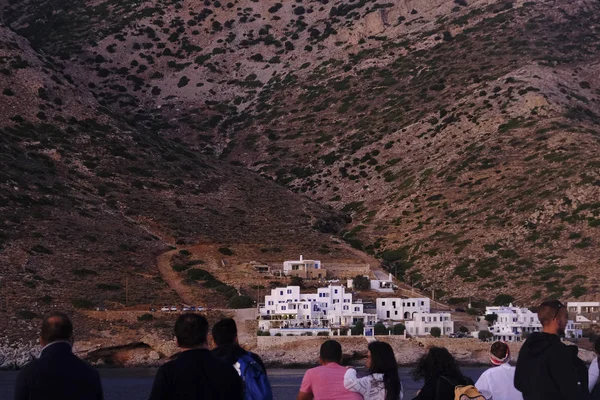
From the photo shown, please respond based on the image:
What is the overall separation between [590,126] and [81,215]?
1447 inches

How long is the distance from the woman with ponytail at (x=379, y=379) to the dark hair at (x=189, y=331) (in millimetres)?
2492

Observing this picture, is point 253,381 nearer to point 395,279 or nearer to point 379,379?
point 379,379

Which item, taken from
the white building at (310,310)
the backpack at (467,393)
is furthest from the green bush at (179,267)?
the backpack at (467,393)

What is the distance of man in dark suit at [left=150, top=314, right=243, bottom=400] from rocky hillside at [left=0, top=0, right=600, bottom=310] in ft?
206

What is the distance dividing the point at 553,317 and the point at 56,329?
4.59m

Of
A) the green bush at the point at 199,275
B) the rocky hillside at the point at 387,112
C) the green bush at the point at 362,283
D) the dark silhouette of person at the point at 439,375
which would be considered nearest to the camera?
the dark silhouette of person at the point at 439,375

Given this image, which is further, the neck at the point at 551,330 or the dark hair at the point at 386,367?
the dark hair at the point at 386,367

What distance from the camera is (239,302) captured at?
71625 millimetres

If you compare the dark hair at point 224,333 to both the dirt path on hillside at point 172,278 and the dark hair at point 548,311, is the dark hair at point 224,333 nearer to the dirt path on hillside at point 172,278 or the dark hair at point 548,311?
the dark hair at point 548,311

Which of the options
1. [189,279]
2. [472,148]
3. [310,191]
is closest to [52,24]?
[310,191]

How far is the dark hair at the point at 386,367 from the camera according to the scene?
43.8 ft

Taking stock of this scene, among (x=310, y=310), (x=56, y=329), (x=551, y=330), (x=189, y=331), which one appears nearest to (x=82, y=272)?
(x=310, y=310)

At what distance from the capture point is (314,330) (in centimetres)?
7100

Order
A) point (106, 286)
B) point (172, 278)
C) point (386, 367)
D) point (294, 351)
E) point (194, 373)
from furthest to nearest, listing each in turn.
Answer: point (172, 278), point (106, 286), point (294, 351), point (386, 367), point (194, 373)
